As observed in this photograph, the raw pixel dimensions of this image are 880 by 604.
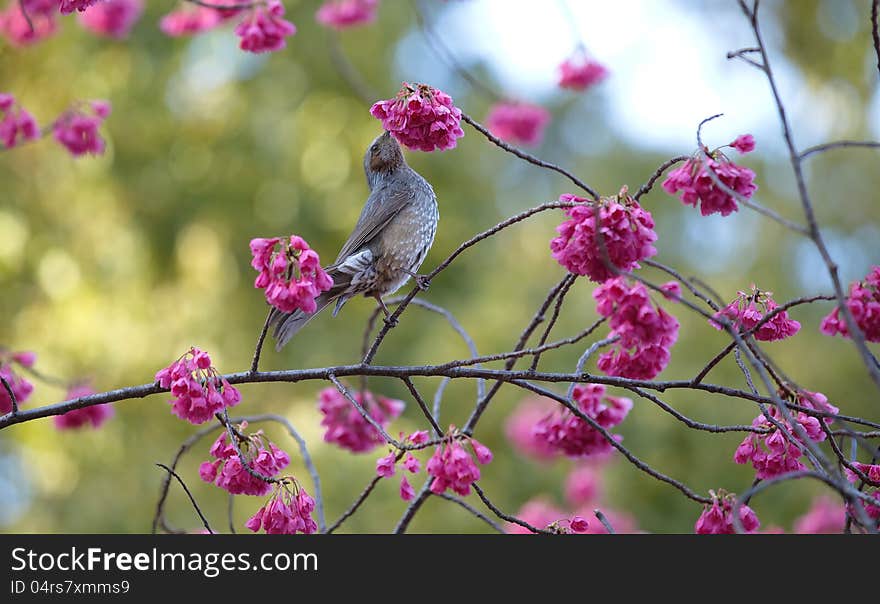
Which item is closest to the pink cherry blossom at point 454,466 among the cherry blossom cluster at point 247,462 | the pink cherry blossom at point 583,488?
the cherry blossom cluster at point 247,462

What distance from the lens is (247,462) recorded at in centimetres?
180

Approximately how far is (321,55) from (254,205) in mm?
1305

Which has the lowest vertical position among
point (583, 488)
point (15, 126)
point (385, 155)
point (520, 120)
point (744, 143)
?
point (744, 143)

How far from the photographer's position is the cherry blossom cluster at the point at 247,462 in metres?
1.79

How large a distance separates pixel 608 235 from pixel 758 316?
1.24 ft

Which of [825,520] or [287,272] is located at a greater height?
[825,520]

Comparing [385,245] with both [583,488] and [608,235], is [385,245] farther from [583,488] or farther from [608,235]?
[583,488]

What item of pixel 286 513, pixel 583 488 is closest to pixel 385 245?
pixel 286 513

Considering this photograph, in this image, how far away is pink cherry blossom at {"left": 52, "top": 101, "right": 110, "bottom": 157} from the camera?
2930mm

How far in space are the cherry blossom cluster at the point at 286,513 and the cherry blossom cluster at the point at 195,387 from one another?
0.20 meters
